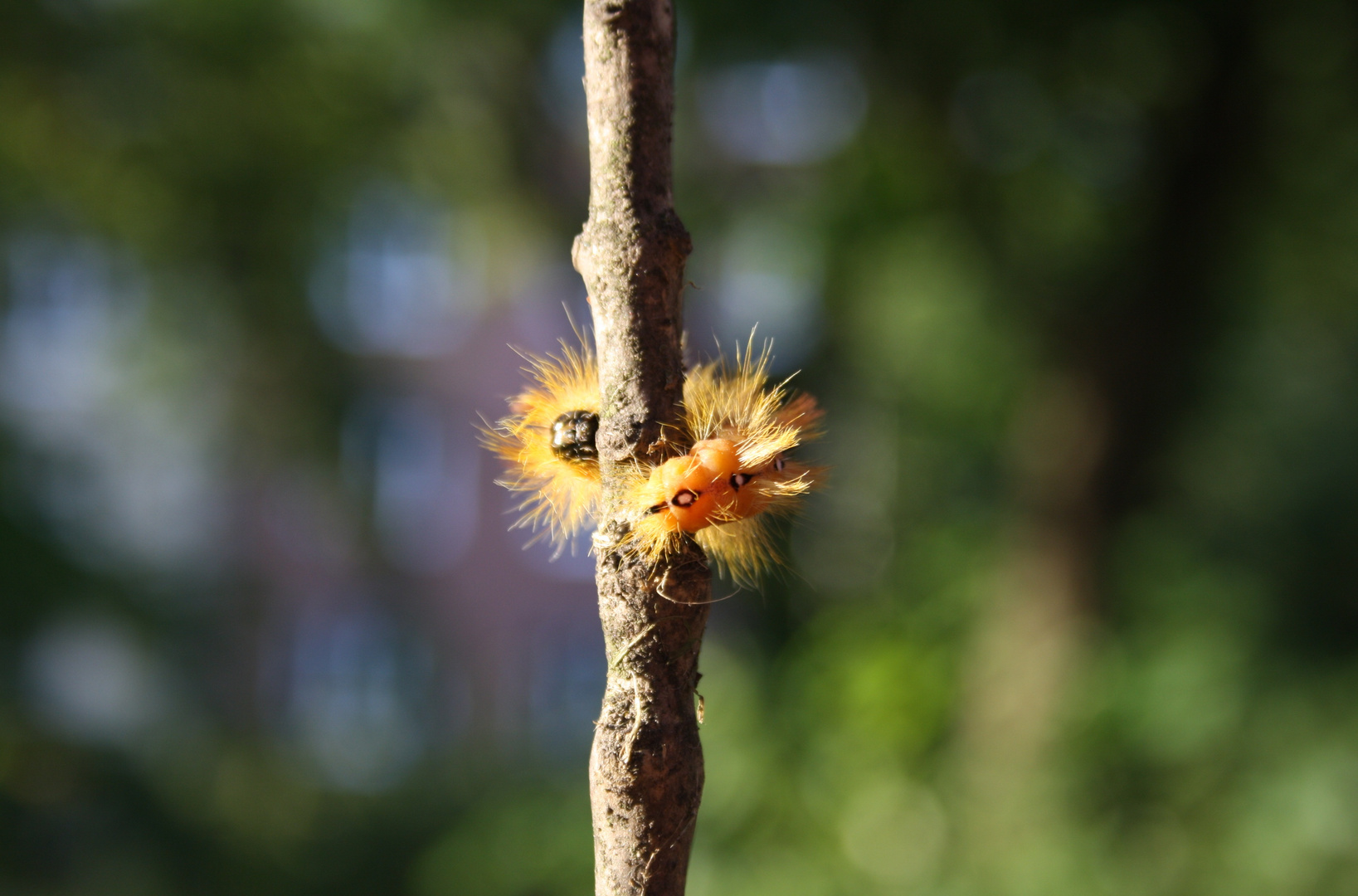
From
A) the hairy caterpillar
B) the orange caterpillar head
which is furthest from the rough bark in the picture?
the orange caterpillar head

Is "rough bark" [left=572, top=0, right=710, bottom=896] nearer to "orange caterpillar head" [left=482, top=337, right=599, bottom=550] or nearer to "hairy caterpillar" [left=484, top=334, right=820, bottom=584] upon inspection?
"hairy caterpillar" [left=484, top=334, right=820, bottom=584]

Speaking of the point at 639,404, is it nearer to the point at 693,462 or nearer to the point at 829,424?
the point at 693,462

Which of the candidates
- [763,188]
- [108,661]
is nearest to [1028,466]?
[763,188]

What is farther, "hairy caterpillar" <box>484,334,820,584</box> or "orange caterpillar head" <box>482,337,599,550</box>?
"orange caterpillar head" <box>482,337,599,550</box>

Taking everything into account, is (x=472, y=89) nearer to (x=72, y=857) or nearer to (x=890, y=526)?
(x=890, y=526)

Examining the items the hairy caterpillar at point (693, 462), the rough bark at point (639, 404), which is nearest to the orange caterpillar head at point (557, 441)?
the hairy caterpillar at point (693, 462)

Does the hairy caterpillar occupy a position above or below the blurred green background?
below
